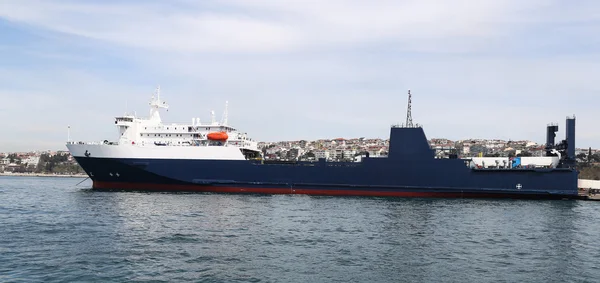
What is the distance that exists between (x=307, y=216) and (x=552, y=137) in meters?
21.8

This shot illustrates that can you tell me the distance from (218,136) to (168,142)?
395 cm

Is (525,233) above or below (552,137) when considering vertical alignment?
below

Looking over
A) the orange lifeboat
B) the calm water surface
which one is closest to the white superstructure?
the orange lifeboat

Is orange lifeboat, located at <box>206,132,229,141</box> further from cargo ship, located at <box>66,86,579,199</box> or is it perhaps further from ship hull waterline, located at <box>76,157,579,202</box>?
ship hull waterline, located at <box>76,157,579,202</box>

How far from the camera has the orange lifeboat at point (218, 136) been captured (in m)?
32.7

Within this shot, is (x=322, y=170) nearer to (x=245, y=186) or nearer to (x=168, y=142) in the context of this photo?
(x=245, y=186)

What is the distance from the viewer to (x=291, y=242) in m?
15.0

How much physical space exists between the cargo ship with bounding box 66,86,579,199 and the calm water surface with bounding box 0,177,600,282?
5.06 metres

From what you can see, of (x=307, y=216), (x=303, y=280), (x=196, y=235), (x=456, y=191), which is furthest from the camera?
(x=456, y=191)

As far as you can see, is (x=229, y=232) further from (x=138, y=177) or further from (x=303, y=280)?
(x=138, y=177)

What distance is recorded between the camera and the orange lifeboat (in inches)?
1288

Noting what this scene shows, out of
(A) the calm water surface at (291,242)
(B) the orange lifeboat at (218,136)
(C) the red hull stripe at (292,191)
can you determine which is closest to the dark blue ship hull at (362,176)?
(C) the red hull stripe at (292,191)

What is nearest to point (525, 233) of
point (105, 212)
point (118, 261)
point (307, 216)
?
point (307, 216)

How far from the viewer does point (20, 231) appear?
1596cm
